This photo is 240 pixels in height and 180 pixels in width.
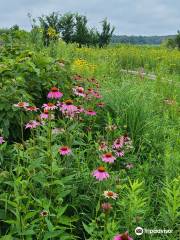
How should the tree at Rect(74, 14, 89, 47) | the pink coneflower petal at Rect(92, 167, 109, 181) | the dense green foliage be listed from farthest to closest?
the tree at Rect(74, 14, 89, 47) < the dense green foliage < the pink coneflower petal at Rect(92, 167, 109, 181)

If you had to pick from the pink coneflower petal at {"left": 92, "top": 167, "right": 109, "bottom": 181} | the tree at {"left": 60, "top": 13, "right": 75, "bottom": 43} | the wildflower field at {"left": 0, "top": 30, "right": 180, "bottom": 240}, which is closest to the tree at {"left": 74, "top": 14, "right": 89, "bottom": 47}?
the tree at {"left": 60, "top": 13, "right": 75, "bottom": 43}

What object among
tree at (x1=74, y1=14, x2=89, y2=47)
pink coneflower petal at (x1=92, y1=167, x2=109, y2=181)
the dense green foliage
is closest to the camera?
pink coneflower petal at (x1=92, y1=167, x2=109, y2=181)

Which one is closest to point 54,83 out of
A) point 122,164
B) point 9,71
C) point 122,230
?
point 9,71

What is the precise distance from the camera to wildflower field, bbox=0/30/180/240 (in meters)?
2.38

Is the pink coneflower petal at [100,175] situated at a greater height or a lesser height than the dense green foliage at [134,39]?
greater

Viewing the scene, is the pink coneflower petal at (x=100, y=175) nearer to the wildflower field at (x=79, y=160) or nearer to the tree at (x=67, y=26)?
the wildflower field at (x=79, y=160)

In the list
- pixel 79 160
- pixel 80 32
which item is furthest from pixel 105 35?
pixel 79 160

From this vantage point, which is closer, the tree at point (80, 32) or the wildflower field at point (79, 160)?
the wildflower field at point (79, 160)

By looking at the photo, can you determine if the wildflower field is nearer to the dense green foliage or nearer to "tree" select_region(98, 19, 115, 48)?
the dense green foliage

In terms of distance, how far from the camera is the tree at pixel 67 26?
81.7 feet

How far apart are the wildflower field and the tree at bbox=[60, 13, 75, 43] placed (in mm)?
19589

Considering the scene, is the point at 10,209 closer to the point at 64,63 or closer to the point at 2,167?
the point at 2,167

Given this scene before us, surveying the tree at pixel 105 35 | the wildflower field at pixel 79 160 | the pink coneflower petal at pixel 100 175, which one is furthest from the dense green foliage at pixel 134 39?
the pink coneflower petal at pixel 100 175

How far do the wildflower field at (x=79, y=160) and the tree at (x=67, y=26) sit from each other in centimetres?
1959
